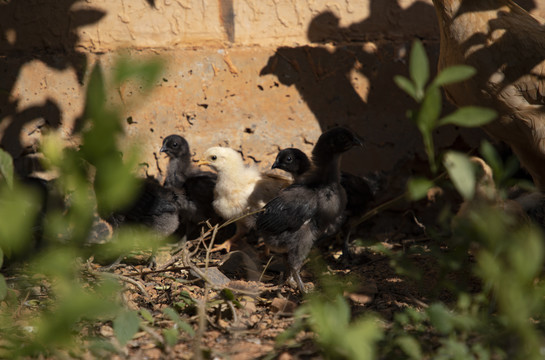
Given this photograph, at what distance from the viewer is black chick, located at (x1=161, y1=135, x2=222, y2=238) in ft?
16.5

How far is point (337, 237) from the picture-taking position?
16.6 feet

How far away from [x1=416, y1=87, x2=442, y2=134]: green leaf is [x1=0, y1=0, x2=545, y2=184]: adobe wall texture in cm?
403

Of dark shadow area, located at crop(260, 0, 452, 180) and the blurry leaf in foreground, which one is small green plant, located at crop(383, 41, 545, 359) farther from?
dark shadow area, located at crop(260, 0, 452, 180)

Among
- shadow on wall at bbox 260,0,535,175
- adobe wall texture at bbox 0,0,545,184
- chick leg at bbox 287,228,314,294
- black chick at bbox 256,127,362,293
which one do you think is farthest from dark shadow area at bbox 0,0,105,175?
chick leg at bbox 287,228,314,294

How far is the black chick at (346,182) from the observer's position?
15.2 ft

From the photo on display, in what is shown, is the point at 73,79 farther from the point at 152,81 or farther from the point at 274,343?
the point at 152,81

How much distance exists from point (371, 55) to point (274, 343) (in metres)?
3.31

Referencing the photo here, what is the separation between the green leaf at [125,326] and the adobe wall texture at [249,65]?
10.9 feet

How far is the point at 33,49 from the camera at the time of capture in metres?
5.24

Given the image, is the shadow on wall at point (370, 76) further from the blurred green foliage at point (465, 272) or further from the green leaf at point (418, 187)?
the green leaf at point (418, 187)

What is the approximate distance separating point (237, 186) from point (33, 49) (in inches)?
95.6

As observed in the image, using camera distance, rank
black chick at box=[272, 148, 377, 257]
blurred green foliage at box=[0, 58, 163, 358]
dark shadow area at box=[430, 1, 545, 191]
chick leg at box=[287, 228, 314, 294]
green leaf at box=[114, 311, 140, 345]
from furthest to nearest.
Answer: black chick at box=[272, 148, 377, 257] → chick leg at box=[287, 228, 314, 294] → dark shadow area at box=[430, 1, 545, 191] → green leaf at box=[114, 311, 140, 345] → blurred green foliage at box=[0, 58, 163, 358]

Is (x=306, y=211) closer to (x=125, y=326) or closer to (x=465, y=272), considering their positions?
(x=465, y=272)

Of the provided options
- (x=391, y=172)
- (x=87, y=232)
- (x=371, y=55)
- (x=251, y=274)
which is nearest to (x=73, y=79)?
(x=251, y=274)
